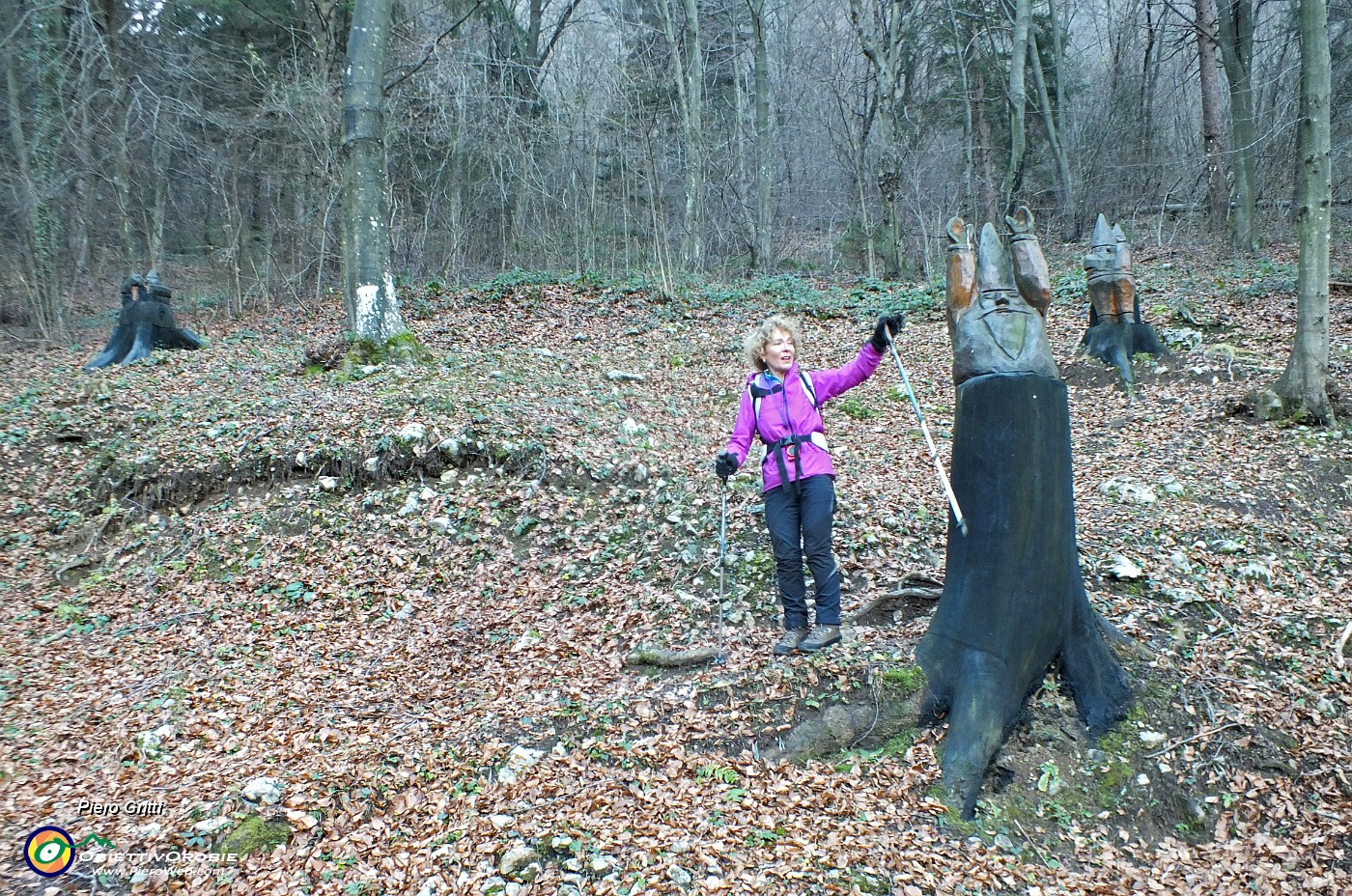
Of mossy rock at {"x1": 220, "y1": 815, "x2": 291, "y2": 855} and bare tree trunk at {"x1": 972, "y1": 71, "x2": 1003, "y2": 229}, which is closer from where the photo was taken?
mossy rock at {"x1": 220, "y1": 815, "x2": 291, "y2": 855}

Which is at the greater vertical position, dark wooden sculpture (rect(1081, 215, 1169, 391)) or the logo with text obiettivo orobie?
dark wooden sculpture (rect(1081, 215, 1169, 391))

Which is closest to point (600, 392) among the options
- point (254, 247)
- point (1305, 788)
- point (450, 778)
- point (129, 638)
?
point (129, 638)

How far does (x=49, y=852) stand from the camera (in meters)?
3.49

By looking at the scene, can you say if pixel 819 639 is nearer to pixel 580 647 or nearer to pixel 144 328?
pixel 580 647

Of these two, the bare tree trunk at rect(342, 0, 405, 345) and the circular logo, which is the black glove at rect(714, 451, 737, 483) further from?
the bare tree trunk at rect(342, 0, 405, 345)

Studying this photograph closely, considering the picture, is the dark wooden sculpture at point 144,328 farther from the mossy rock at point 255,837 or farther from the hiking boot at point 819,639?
the hiking boot at point 819,639

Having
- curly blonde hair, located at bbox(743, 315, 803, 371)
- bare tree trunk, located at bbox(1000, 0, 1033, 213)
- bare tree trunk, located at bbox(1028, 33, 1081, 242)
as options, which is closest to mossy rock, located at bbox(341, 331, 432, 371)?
curly blonde hair, located at bbox(743, 315, 803, 371)

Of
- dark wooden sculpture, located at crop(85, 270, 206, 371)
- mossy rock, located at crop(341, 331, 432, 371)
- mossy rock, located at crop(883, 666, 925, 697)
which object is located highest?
dark wooden sculpture, located at crop(85, 270, 206, 371)

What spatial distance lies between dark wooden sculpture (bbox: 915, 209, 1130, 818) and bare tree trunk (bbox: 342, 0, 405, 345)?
298 inches

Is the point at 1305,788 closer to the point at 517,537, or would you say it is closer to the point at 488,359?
the point at 517,537

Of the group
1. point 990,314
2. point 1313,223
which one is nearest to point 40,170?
point 990,314

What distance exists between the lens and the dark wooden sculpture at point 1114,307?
968 cm

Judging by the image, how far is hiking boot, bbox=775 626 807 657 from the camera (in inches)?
173

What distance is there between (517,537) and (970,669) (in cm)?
378
